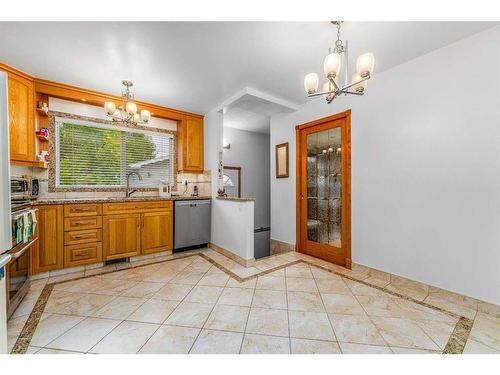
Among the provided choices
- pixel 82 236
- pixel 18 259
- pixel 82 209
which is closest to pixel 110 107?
pixel 82 209

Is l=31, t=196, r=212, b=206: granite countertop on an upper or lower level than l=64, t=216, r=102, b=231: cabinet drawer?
upper

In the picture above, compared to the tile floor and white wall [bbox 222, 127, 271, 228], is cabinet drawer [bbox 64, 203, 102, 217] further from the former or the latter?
white wall [bbox 222, 127, 271, 228]

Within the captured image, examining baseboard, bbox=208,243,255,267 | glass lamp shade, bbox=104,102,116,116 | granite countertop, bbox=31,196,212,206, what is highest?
glass lamp shade, bbox=104,102,116,116

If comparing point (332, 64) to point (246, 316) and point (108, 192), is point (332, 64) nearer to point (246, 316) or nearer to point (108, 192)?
point (246, 316)

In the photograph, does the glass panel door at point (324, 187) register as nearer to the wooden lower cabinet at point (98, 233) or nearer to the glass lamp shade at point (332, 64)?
the glass lamp shade at point (332, 64)

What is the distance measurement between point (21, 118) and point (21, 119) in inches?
0.5

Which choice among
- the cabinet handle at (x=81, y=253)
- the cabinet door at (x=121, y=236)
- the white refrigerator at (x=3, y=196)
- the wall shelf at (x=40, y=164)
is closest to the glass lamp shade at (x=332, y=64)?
the white refrigerator at (x=3, y=196)

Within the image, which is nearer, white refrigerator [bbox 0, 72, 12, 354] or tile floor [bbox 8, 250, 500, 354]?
white refrigerator [bbox 0, 72, 12, 354]

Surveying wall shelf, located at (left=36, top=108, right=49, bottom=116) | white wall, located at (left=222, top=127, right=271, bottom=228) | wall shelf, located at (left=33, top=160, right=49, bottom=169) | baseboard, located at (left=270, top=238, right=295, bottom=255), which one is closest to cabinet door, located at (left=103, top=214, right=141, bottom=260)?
wall shelf, located at (left=33, top=160, right=49, bottom=169)

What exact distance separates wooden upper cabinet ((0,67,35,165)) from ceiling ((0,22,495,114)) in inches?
8.1

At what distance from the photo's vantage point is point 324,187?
322 centimetres

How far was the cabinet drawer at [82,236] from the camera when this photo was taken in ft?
8.69

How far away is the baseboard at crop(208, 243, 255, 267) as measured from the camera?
294cm
